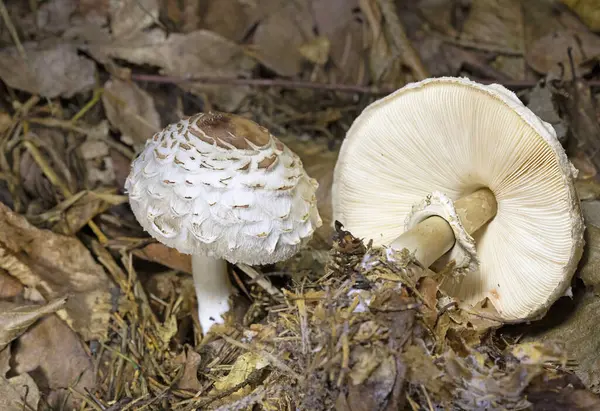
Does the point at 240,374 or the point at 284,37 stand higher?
the point at 284,37

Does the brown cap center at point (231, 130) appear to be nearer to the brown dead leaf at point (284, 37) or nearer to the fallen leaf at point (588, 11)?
the brown dead leaf at point (284, 37)

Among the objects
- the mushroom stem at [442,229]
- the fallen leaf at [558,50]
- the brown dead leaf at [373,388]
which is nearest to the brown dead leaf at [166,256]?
the mushroom stem at [442,229]

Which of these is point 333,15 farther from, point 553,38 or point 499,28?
point 553,38

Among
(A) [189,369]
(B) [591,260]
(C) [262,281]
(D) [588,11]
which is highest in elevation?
(D) [588,11]

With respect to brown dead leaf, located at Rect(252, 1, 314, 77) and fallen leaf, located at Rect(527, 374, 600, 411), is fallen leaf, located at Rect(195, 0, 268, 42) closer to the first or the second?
brown dead leaf, located at Rect(252, 1, 314, 77)

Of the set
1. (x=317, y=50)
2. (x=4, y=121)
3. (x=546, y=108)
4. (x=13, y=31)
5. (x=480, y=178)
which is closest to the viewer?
(x=480, y=178)

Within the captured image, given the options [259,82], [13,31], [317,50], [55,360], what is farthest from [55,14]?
[55,360]

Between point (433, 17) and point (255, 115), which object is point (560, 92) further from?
point (255, 115)

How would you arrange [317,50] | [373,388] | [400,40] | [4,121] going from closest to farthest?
[373,388]
[4,121]
[400,40]
[317,50]
